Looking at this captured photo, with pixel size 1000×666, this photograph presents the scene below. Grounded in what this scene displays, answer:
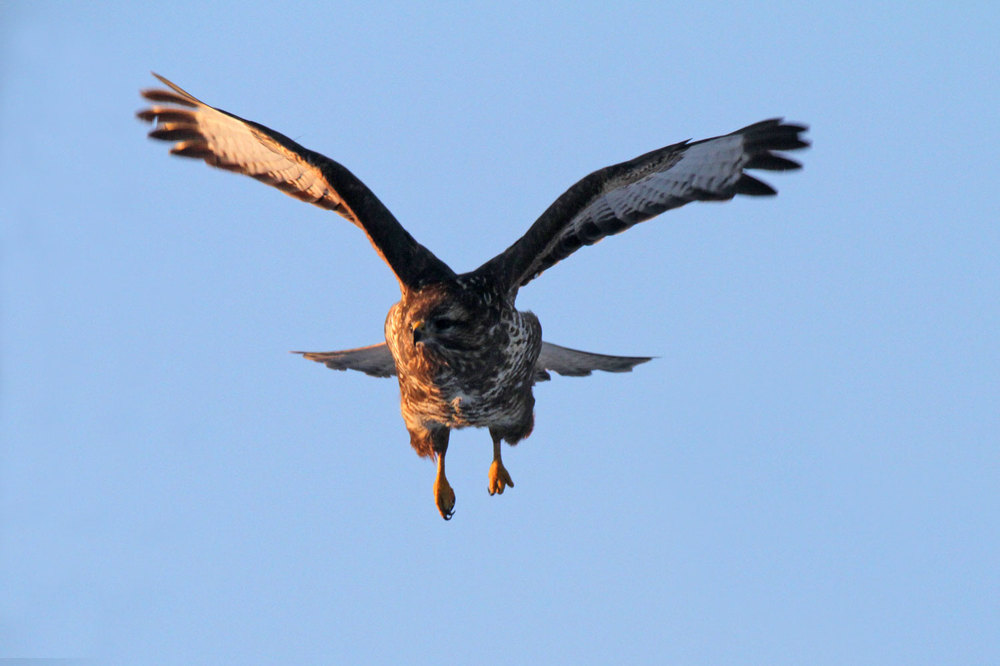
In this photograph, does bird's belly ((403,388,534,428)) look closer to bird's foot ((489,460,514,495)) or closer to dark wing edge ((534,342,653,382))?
bird's foot ((489,460,514,495))

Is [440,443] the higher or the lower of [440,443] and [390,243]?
the lower

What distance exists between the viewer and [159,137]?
1150 cm

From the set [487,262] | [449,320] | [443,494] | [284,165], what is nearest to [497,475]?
[443,494]

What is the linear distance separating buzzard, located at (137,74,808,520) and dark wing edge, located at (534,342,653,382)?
35.9 inches

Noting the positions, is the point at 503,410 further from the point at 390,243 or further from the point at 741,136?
the point at 741,136

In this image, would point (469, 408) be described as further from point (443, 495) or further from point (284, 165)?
point (284, 165)

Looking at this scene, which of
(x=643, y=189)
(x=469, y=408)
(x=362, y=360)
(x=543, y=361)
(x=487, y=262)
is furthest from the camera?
(x=543, y=361)

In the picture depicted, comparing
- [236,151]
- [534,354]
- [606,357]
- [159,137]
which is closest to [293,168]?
[236,151]

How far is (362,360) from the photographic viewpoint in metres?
11.9

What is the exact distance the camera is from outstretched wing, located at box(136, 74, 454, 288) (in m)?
10.0

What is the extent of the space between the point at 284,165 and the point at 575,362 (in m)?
3.65

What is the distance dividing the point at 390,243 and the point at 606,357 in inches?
117

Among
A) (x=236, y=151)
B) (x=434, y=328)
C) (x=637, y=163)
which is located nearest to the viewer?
(x=434, y=328)

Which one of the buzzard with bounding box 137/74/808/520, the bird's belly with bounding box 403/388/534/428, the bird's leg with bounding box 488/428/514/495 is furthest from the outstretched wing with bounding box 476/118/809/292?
the bird's leg with bounding box 488/428/514/495
